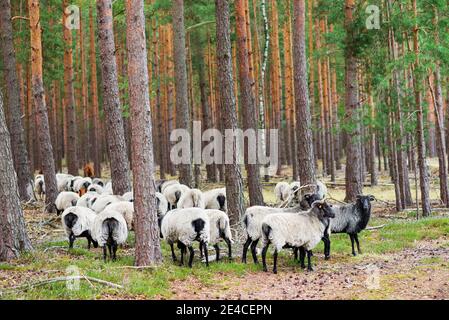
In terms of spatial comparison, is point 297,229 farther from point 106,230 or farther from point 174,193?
point 174,193

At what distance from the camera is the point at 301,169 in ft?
54.6

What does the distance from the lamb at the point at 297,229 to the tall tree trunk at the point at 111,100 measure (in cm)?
613

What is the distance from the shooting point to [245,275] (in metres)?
11.3

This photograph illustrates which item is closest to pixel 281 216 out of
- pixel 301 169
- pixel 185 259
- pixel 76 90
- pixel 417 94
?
pixel 185 259

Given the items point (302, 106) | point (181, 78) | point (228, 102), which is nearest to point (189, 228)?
point (228, 102)

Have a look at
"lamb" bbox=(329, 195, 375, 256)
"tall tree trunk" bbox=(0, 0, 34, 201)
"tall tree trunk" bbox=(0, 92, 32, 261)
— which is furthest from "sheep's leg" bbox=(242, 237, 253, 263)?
"tall tree trunk" bbox=(0, 0, 34, 201)

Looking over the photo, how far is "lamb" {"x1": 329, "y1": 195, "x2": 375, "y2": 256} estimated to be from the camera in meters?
13.9

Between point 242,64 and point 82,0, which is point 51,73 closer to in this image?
point 82,0

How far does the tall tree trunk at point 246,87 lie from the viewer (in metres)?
16.5

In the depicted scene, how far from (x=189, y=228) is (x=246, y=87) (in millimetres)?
7041

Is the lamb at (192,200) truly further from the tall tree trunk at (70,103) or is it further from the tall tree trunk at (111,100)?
the tall tree trunk at (70,103)

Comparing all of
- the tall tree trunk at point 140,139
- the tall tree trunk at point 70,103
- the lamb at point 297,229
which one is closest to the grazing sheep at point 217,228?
the lamb at point 297,229
